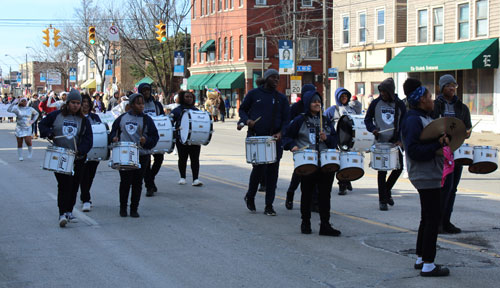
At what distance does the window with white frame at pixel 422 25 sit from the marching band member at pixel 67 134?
27837 mm

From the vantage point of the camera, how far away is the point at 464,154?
29.4 feet

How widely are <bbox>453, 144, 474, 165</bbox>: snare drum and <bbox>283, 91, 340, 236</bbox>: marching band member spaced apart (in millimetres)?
1495

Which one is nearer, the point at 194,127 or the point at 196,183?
the point at 194,127

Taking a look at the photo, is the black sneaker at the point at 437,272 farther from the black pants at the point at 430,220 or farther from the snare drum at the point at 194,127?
the snare drum at the point at 194,127

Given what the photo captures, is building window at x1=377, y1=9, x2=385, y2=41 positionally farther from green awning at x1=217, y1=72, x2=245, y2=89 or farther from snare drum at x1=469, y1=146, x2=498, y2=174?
snare drum at x1=469, y1=146, x2=498, y2=174

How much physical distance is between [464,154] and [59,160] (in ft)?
16.8

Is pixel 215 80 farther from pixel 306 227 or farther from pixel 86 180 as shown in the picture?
pixel 306 227

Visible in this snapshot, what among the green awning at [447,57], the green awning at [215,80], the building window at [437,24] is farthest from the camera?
the green awning at [215,80]

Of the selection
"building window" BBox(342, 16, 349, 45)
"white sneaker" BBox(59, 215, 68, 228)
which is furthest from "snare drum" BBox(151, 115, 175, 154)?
"building window" BBox(342, 16, 349, 45)

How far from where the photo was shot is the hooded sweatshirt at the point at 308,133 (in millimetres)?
9188

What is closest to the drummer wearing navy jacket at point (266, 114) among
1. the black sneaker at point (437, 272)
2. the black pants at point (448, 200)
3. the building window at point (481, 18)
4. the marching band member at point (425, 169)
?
the black pants at point (448, 200)

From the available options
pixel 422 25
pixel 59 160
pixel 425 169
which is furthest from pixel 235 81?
pixel 425 169

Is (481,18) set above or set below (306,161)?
above

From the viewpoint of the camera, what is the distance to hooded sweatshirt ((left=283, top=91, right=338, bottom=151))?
362 inches
